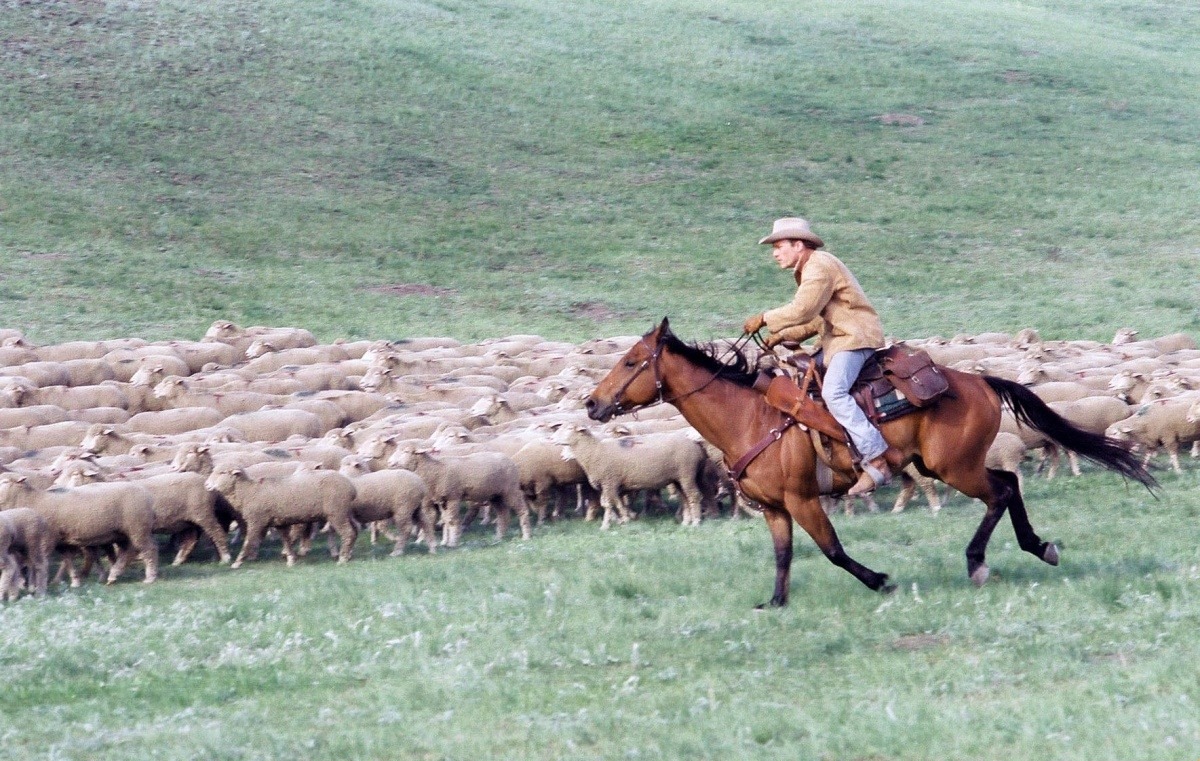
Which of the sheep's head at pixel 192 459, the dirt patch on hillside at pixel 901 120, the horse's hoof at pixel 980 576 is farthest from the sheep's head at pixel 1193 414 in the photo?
the dirt patch on hillside at pixel 901 120

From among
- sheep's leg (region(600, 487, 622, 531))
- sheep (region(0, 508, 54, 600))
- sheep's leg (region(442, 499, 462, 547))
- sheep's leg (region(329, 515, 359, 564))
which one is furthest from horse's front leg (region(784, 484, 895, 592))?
sheep (region(0, 508, 54, 600))

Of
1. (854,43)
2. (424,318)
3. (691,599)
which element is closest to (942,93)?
(854,43)

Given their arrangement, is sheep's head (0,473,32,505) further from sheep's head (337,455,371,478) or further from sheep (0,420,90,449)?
sheep (0,420,90,449)

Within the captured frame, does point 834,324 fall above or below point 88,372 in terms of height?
above

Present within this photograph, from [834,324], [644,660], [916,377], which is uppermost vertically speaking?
[834,324]

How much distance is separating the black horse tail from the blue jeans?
57.0 inches

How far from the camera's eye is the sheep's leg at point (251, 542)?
13.6 m

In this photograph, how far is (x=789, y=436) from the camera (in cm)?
1004

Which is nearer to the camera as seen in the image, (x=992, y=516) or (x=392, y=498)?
(x=992, y=516)

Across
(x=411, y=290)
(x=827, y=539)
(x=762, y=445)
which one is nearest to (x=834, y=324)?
(x=762, y=445)

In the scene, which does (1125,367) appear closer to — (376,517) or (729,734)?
(376,517)

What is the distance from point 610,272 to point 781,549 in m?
24.1

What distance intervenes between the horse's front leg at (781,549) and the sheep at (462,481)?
464 cm

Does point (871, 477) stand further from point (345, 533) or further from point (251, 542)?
point (251, 542)
